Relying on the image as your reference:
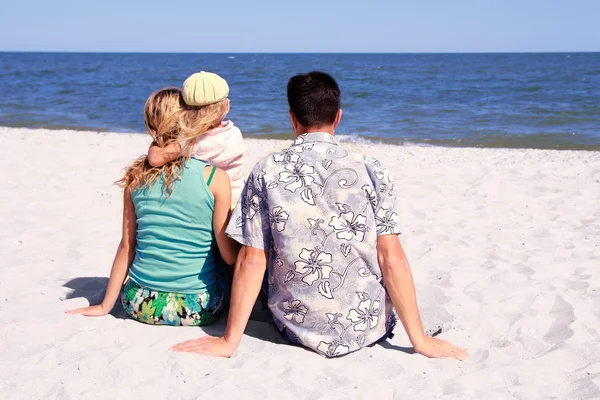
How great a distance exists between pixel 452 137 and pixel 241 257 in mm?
9916

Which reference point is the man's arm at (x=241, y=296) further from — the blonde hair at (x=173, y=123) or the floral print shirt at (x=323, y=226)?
the blonde hair at (x=173, y=123)

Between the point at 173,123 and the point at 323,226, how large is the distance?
812mm

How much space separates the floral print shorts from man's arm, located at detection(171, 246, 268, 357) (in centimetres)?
28

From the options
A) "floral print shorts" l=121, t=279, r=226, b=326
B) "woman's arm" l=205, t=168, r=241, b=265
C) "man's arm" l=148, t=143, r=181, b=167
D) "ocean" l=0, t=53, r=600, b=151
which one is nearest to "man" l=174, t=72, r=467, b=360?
"woman's arm" l=205, t=168, r=241, b=265

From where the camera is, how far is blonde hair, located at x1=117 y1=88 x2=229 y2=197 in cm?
280

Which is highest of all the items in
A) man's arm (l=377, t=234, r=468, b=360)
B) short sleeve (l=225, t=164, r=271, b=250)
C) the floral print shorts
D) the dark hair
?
the dark hair

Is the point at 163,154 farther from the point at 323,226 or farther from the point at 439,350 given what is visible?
the point at 439,350

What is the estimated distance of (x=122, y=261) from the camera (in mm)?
3098

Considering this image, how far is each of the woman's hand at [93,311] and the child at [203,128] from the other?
85 centimetres

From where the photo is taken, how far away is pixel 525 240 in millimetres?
4695

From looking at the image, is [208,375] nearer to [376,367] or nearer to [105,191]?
[376,367]

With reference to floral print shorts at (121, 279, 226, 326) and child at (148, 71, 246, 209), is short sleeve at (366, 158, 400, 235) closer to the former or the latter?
child at (148, 71, 246, 209)

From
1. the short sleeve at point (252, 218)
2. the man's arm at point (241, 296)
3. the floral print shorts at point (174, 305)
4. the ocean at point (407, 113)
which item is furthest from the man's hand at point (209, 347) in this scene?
the ocean at point (407, 113)

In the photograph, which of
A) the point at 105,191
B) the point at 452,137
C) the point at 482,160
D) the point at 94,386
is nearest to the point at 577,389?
the point at 94,386
